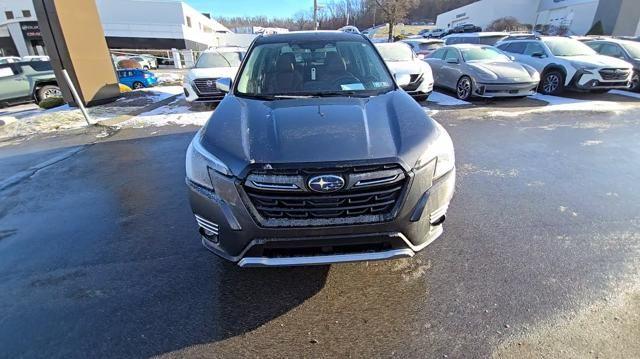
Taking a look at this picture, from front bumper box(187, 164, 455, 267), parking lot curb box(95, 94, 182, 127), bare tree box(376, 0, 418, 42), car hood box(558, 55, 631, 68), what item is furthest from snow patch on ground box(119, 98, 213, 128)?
bare tree box(376, 0, 418, 42)

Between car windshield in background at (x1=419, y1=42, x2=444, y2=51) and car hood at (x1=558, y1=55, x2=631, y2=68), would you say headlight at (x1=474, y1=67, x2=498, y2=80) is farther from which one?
car windshield in background at (x1=419, y1=42, x2=444, y2=51)

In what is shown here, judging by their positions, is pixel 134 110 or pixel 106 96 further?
pixel 106 96

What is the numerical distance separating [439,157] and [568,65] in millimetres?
10109

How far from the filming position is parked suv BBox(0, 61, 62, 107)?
12234 millimetres

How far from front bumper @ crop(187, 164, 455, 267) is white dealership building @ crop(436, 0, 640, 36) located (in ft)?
129

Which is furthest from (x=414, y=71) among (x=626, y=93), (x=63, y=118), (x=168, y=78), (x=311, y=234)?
(x=168, y=78)

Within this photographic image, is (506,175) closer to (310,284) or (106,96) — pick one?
(310,284)

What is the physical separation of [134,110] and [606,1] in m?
40.9

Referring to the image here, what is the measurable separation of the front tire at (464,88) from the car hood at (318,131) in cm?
760

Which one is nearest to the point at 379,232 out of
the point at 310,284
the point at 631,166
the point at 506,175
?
the point at 310,284

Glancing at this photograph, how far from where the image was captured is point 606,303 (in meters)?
2.38

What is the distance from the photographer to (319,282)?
267cm

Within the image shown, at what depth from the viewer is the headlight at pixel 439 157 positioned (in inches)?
87.4

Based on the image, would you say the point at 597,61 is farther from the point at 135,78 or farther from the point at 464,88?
the point at 135,78
